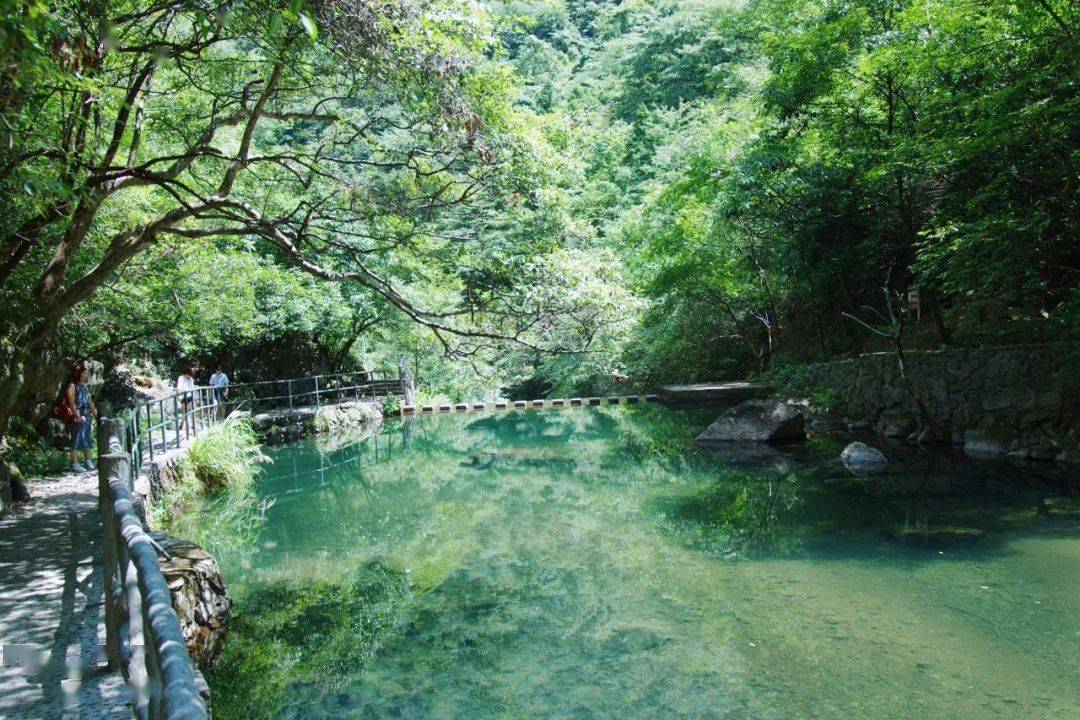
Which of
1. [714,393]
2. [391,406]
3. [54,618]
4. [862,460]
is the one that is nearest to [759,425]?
[862,460]

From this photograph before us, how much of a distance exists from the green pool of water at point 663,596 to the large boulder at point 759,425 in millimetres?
2067

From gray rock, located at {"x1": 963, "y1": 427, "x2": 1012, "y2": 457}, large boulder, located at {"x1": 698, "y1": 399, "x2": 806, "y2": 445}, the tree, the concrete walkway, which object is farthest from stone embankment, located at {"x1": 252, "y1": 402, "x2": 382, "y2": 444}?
gray rock, located at {"x1": 963, "y1": 427, "x2": 1012, "y2": 457}

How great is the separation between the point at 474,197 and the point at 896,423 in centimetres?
876

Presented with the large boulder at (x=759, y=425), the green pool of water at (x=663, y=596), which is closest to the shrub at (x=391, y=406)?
the green pool of water at (x=663, y=596)

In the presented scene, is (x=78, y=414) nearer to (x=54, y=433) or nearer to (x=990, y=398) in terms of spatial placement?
(x=54, y=433)

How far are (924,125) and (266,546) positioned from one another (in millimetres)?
10154

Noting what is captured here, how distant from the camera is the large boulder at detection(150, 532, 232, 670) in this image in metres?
4.35

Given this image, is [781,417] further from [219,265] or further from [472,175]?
[219,265]

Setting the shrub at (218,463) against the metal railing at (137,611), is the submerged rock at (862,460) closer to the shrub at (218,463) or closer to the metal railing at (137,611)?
the shrub at (218,463)

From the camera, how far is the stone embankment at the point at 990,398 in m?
9.49

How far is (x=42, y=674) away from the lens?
307 cm

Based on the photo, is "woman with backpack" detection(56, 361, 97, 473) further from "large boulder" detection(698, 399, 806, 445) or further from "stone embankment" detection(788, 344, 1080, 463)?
"stone embankment" detection(788, 344, 1080, 463)

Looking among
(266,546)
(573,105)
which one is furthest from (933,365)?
(573,105)

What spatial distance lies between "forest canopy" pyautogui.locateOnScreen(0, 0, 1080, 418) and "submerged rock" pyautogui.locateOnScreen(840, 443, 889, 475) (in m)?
2.46
